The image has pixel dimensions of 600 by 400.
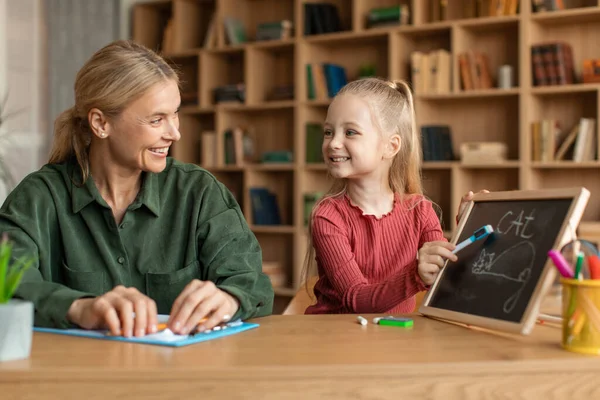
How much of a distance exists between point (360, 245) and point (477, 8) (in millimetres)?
3009

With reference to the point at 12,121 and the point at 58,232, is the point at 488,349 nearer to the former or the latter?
the point at 58,232

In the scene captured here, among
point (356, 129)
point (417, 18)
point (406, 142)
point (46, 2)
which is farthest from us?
point (46, 2)

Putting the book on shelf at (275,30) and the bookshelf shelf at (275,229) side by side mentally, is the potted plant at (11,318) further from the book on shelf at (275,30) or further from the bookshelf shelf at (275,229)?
the book on shelf at (275,30)

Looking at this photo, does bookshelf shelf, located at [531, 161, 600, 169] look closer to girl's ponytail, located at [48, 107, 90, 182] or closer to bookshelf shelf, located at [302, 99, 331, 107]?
bookshelf shelf, located at [302, 99, 331, 107]

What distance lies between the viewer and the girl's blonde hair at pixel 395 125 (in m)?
2.04

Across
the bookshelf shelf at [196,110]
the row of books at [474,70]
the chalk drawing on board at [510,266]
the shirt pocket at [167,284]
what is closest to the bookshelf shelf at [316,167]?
the bookshelf shelf at [196,110]

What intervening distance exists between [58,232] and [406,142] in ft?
3.29

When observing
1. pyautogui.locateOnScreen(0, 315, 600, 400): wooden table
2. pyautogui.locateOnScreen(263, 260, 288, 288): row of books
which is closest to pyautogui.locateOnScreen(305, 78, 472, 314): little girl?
pyautogui.locateOnScreen(0, 315, 600, 400): wooden table

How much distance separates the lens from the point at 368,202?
6.65 feet

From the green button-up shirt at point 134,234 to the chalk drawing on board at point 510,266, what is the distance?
1.49ft

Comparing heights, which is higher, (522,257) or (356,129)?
(356,129)

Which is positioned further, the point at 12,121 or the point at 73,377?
the point at 12,121

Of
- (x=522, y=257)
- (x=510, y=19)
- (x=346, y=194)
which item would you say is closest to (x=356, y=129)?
(x=346, y=194)

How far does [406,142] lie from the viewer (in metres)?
2.14
